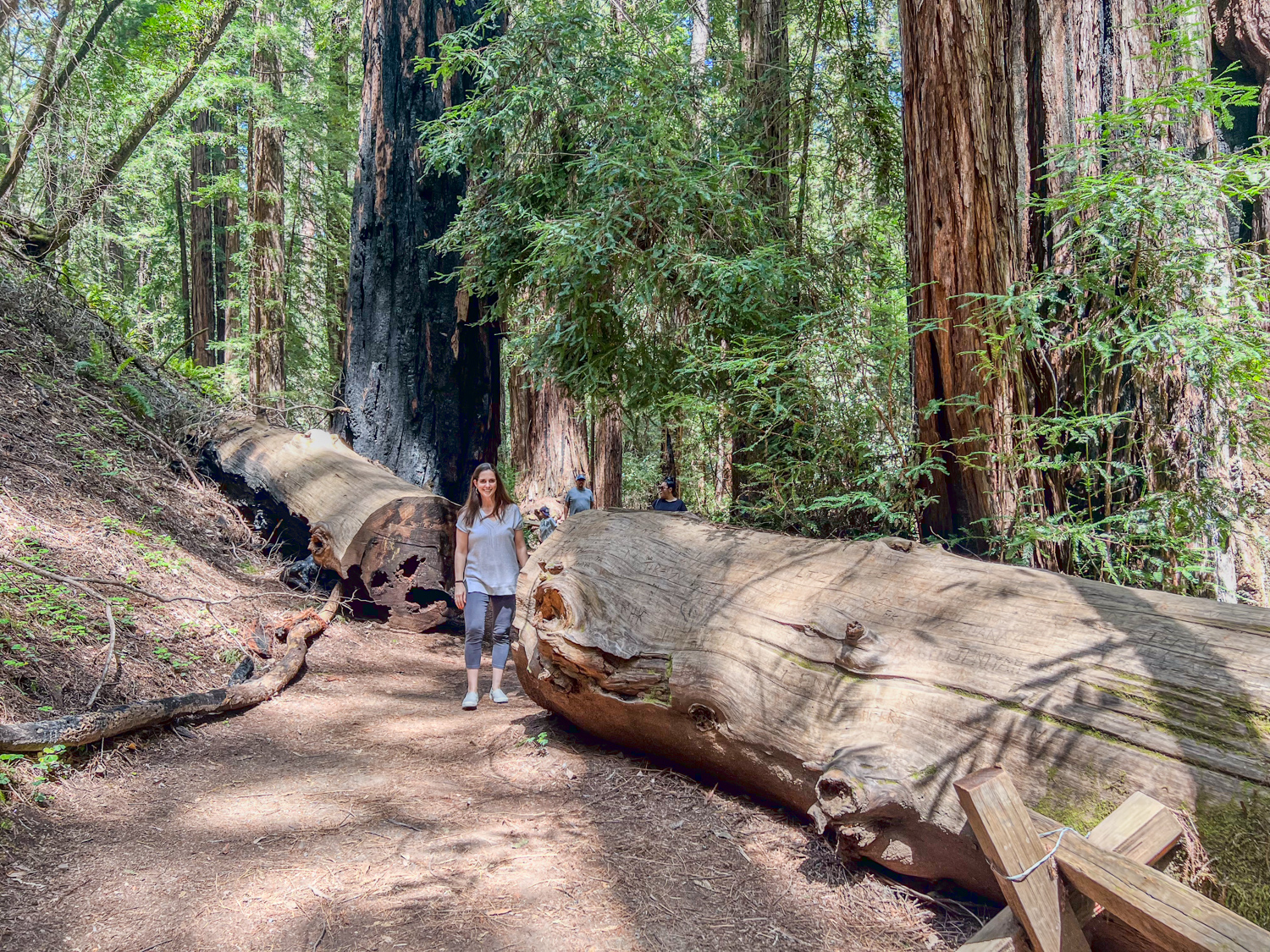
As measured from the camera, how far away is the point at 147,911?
2.73m

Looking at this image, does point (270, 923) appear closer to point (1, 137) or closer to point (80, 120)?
point (80, 120)

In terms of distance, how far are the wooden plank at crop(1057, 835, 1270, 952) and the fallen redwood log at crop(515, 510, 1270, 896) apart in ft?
1.08

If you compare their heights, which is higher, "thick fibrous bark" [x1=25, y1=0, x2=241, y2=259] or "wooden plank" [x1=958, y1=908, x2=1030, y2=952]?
"thick fibrous bark" [x1=25, y1=0, x2=241, y2=259]

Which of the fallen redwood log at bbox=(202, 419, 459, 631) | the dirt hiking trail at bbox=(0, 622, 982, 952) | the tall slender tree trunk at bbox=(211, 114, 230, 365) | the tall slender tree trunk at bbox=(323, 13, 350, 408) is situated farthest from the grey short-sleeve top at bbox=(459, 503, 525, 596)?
the tall slender tree trunk at bbox=(211, 114, 230, 365)

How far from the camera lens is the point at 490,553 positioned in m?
5.75

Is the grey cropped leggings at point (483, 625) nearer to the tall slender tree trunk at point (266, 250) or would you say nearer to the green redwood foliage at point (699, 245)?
the green redwood foliage at point (699, 245)

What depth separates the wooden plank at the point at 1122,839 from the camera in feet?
7.06

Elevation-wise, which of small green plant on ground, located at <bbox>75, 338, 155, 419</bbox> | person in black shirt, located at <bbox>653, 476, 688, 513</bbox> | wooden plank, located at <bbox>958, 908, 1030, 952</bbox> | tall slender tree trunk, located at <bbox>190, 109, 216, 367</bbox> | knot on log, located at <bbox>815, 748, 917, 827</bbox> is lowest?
wooden plank, located at <bbox>958, 908, 1030, 952</bbox>

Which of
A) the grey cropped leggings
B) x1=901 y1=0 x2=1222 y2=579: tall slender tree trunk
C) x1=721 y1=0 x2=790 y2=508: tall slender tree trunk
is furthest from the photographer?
x1=721 y1=0 x2=790 y2=508: tall slender tree trunk

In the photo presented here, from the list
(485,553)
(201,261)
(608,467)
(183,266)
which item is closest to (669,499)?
(485,553)

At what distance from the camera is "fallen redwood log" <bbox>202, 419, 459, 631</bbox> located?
7.24 m

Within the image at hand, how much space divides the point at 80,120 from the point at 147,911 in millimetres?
9362

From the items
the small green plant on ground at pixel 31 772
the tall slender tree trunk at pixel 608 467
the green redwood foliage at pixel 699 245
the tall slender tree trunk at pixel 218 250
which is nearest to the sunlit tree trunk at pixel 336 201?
the tall slender tree trunk at pixel 218 250

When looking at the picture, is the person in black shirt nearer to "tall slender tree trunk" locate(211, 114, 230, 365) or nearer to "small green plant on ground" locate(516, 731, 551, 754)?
"small green plant on ground" locate(516, 731, 551, 754)
